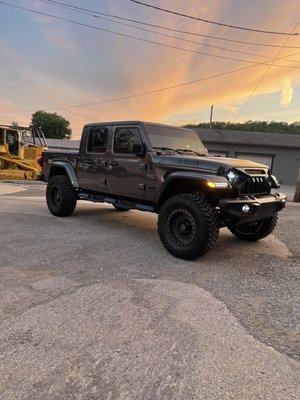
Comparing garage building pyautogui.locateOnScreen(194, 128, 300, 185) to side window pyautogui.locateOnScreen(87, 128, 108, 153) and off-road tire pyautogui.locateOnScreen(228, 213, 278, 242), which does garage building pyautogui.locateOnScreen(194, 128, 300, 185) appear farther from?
off-road tire pyautogui.locateOnScreen(228, 213, 278, 242)

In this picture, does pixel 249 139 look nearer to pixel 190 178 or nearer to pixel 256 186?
pixel 256 186

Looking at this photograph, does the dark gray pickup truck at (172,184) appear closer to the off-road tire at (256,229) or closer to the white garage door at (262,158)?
the off-road tire at (256,229)

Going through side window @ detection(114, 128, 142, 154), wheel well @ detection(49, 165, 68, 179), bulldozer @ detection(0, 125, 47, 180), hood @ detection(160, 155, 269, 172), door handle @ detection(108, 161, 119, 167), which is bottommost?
bulldozer @ detection(0, 125, 47, 180)

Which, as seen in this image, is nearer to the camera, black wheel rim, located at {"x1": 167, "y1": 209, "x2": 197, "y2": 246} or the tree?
black wheel rim, located at {"x1": 167, "y1": 209, "x2": 197, "y2": 246}

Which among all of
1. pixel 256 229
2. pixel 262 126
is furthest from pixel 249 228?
pixel 262 126

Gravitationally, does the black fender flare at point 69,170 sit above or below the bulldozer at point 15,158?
above

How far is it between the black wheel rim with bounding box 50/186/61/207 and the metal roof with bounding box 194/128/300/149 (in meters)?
21.8

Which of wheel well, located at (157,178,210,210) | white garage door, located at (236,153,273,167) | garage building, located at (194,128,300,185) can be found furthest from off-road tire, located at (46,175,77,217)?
white garage door, located at (236,153,273,167)

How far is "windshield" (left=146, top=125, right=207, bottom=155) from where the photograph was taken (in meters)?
6.73

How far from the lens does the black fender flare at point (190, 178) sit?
5.44m

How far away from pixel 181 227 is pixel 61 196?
3.59 m

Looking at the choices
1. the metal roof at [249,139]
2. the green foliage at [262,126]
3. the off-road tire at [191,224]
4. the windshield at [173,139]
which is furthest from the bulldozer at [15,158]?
the green foliage at [262,126]

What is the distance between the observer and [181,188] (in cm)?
614

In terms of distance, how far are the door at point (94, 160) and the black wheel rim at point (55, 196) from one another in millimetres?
738
